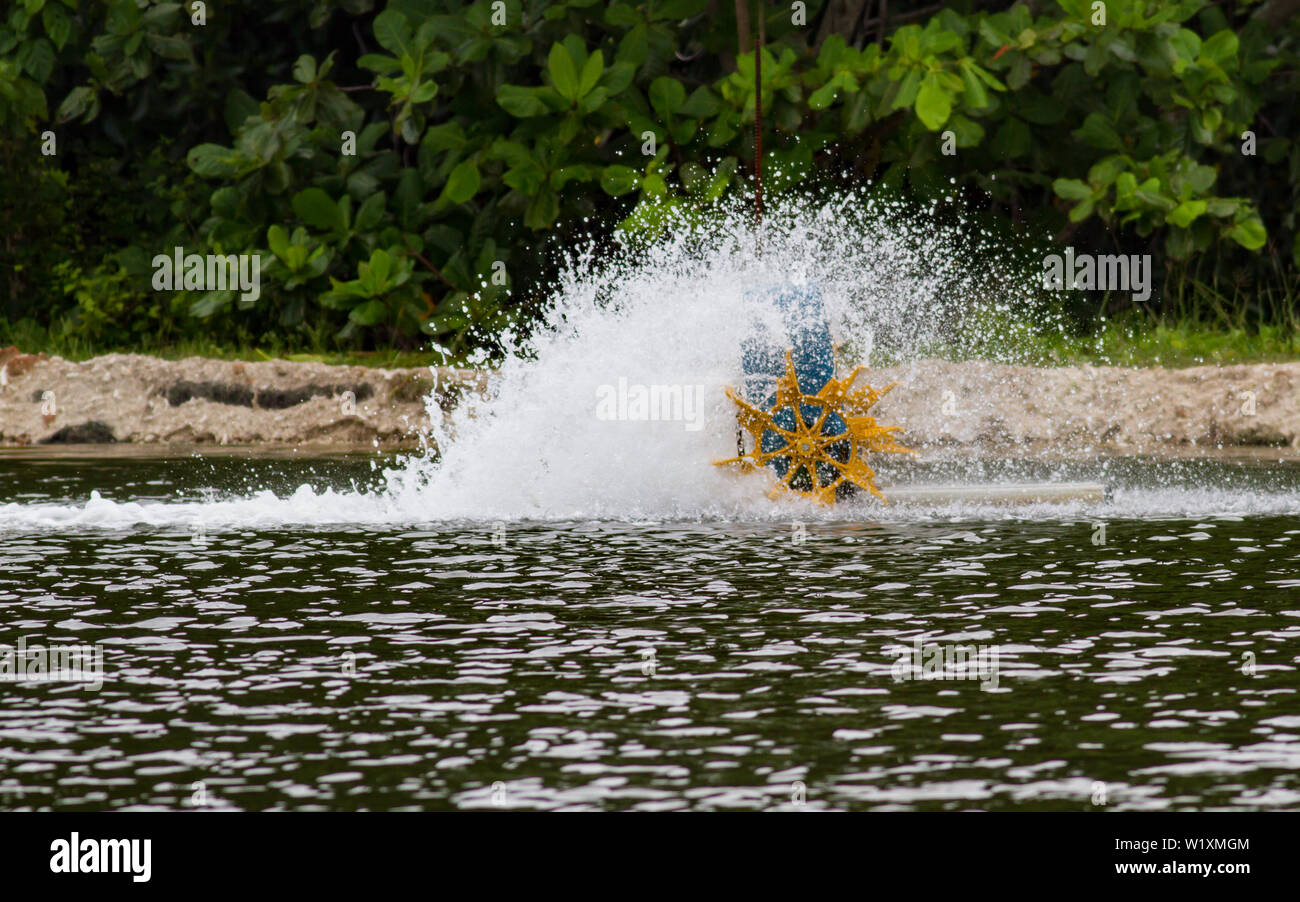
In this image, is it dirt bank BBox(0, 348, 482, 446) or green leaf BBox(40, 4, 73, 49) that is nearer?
dirt bank BBox(0, 348, 482, 446)

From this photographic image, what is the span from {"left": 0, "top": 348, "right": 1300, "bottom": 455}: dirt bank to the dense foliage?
37.9 inches

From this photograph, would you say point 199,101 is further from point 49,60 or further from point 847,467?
point 847,467

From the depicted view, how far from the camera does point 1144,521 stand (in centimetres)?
1148

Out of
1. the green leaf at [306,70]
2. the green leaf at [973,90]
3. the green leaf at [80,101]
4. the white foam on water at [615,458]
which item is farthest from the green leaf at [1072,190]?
the green leaf at [80,101]

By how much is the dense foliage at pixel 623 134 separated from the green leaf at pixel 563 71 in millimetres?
20

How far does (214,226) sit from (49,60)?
2.53 m

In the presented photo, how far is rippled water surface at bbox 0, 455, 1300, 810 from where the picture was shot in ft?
18.7

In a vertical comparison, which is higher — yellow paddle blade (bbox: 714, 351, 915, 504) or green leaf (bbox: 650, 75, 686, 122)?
green leaf (bbox: 650, 75, 686, 122)

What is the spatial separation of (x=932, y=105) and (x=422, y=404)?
531 cm

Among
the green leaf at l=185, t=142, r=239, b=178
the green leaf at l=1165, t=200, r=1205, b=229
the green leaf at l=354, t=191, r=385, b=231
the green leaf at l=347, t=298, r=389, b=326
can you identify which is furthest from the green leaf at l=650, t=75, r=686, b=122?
the green leaf at l=1165, t=200, r=1205, b=229

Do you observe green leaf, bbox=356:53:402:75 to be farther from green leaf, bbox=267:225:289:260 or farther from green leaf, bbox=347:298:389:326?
green leaf, bbox=347:298:389:326

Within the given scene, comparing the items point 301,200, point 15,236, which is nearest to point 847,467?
point 301,200

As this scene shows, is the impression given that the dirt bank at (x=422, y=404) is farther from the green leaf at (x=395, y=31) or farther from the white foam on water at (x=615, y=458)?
the green leaf at (x=395, y=31)

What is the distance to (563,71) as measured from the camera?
18.5 meters
